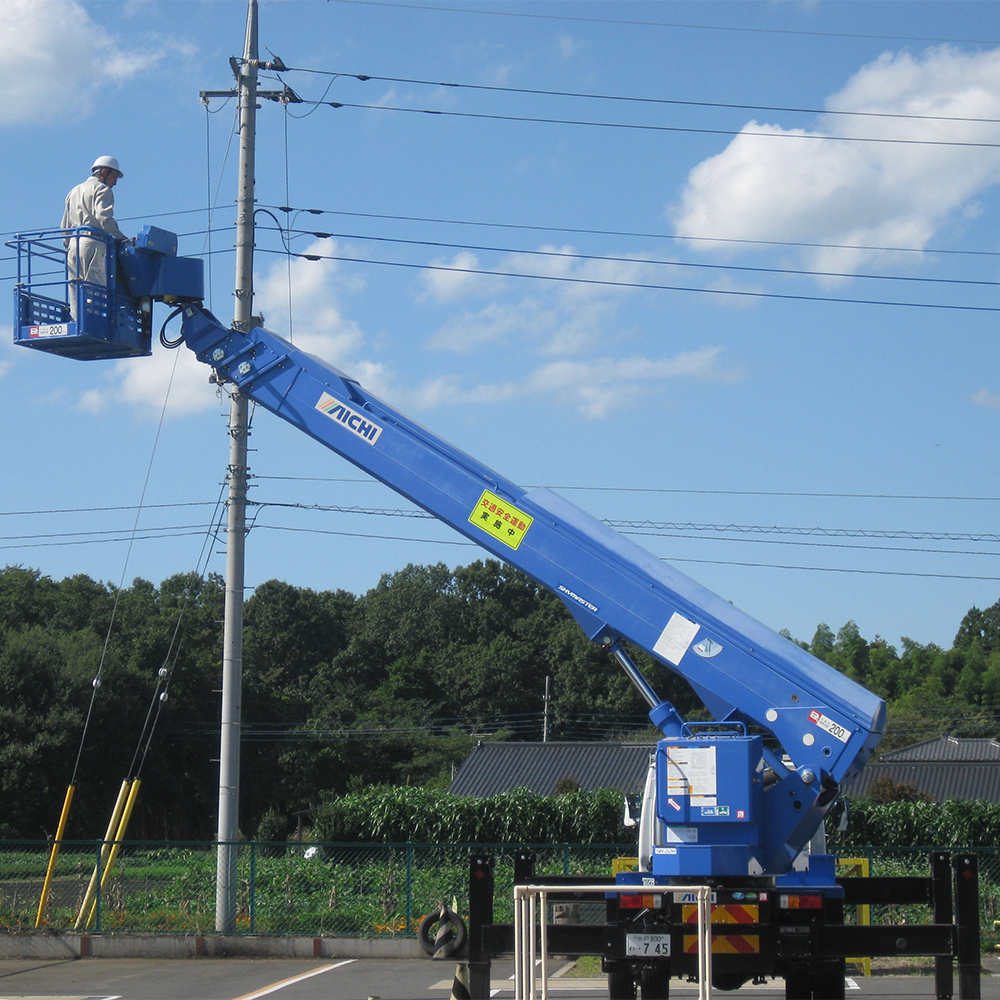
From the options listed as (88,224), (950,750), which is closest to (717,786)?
(88,224)

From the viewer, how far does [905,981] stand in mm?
13688

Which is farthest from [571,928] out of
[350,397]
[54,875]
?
[54,875]

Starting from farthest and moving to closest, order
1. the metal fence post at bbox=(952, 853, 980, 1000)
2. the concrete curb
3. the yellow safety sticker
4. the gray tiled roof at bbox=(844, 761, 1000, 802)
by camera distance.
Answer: the gray tiled roof at bbox=(844, 761, 1000, 802) → the concrete curb → the yellow safety sticker → the metal fence post at bbox=(952, 853, 980, 1000)

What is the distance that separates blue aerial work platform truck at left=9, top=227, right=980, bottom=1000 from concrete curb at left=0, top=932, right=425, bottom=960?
25.4ft

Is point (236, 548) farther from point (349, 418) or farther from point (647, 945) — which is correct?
point (647, 945)

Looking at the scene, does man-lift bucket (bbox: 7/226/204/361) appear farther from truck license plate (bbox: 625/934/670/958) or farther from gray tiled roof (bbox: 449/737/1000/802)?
gray tiled roof (bbox: 449/737/1000/802)

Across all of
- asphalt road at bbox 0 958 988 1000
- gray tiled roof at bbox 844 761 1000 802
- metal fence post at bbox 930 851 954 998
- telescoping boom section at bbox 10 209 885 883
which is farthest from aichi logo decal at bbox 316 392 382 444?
gray tiled roof at bbox 844 761 1000 802

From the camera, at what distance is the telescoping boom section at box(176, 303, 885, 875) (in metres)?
8.02

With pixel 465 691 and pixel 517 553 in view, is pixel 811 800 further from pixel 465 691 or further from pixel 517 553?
pixel 465 691

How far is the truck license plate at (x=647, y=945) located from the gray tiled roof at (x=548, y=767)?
A: 3141 cm

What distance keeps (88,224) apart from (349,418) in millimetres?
3045

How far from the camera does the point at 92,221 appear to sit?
10398mm

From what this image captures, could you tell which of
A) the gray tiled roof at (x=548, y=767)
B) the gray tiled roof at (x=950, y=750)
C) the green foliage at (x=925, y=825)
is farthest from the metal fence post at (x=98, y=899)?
the gray tiled roof at (x=950, y=750)

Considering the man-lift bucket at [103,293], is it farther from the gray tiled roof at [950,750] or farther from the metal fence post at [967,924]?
the gray tiled roof at [950,750]
